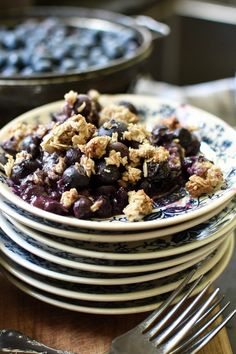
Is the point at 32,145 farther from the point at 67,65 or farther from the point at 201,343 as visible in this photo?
the point at 67,65

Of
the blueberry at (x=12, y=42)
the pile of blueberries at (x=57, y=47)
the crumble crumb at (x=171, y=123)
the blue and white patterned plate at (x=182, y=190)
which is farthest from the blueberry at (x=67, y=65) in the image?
the crumble crumb at (x=171, y=123)

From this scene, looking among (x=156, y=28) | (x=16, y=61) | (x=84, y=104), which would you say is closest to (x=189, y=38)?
(x=156, y=28)

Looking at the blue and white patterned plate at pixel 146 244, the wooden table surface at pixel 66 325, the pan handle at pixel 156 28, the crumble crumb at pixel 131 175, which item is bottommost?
the wooden table surface at pixel 66 325

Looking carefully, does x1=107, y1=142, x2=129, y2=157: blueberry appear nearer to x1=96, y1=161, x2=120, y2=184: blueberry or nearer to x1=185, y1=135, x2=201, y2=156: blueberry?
x1=96, y1=161, x2=120, y2=184: blueberry

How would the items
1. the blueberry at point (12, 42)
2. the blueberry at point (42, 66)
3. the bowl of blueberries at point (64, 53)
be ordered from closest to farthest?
the bowl of blueberries at point (64, 53), the blueberry at point (42, 66), the blueberry at point (12, 42)

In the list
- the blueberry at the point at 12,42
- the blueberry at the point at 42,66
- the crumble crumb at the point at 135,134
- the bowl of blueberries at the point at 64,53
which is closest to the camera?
the crumble crumb at the point at 135,134

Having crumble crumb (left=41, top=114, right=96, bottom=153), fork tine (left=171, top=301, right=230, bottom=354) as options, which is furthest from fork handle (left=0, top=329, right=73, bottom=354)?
crumble crumb (left=41, top=114, right=96, bottom=153)

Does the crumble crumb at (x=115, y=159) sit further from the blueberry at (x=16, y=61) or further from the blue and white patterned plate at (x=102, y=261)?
the blueberry at (x=16, y=61)

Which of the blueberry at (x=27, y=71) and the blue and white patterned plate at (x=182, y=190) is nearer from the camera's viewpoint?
the blue and white patterned plate at (x=182, y=190)
